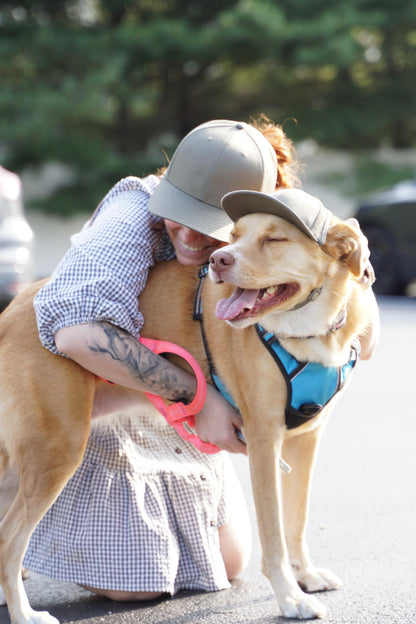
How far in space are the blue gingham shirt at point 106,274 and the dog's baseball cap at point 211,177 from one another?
15 centimetres

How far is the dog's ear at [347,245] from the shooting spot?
8.44 ft

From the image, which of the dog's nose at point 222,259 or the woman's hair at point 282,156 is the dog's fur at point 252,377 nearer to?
the dog's nose at point 222,259

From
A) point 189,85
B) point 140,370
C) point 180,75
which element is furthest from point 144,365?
point 189,85

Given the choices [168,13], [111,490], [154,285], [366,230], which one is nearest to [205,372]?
[154,285]

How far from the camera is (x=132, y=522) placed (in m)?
3.03

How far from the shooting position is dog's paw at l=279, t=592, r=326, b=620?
105 inches

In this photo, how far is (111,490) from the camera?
3068 mm

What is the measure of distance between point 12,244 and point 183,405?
181 inches

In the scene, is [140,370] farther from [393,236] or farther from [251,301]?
[393,236]

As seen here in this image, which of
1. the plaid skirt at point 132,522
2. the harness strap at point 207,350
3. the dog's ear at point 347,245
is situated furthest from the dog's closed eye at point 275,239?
the plaid skirt at point 132,522

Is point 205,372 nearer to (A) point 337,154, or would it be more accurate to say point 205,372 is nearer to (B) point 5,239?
(B) point 5,239

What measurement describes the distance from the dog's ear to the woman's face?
0.49 m

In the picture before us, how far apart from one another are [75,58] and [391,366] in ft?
37.8

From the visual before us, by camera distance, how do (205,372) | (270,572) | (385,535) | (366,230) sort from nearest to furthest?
(270,572) < (205,372) < (385,535) < (366,230)
